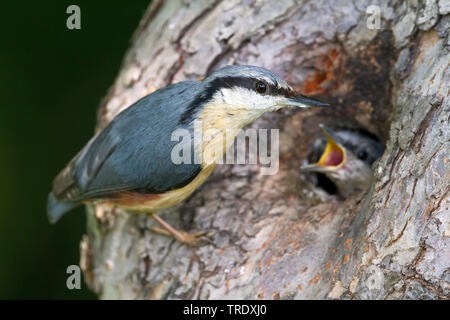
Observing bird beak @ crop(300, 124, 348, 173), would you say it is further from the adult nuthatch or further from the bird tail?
the bird tail

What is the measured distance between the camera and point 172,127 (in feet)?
7.18

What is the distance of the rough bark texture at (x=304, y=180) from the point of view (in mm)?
1857

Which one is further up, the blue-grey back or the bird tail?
the blue-grey back

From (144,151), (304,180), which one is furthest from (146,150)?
(304,180)

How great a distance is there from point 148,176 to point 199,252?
1.42 feet

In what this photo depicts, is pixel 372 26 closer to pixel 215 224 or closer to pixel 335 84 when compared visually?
pixel 335 84

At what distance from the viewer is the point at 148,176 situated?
221 cm

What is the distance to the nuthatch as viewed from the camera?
2.81 m

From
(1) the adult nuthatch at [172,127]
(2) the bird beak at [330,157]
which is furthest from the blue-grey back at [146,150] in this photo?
(2) the bird beak at [330,157]
